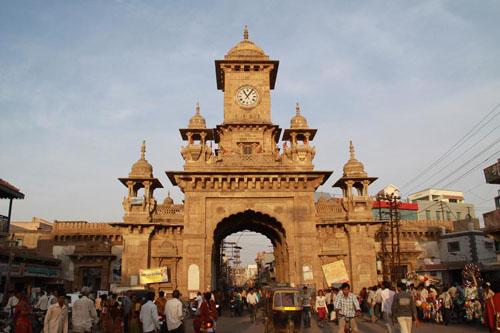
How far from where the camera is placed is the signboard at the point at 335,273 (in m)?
27.7

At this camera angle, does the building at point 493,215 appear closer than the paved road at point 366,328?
No

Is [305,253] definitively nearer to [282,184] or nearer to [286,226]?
[286,226]

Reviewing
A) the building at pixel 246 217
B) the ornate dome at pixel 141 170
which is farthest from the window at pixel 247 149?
the ornate dome at pixel 141 170

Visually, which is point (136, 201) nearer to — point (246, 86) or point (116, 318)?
point (246, 86)

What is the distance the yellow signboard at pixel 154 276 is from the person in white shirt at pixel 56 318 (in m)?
16.3

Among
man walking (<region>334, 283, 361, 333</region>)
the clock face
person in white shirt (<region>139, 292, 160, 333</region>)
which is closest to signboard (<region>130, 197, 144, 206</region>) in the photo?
the clock face

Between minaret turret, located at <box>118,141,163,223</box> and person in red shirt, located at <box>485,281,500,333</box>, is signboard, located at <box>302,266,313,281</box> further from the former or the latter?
person in red shirt, located at <box>485,281,500,333</box>

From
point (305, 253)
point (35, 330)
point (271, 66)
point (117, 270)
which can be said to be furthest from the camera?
point (117, 270)

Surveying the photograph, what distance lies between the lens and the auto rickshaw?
16.0 m

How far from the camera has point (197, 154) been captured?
3155 centimetres

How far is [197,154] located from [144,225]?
633cm

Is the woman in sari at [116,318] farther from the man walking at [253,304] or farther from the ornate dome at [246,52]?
the ornate dome at [246,52]

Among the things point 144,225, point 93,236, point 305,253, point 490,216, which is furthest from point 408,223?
point 93,236

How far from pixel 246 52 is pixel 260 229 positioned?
1490 centimetres
